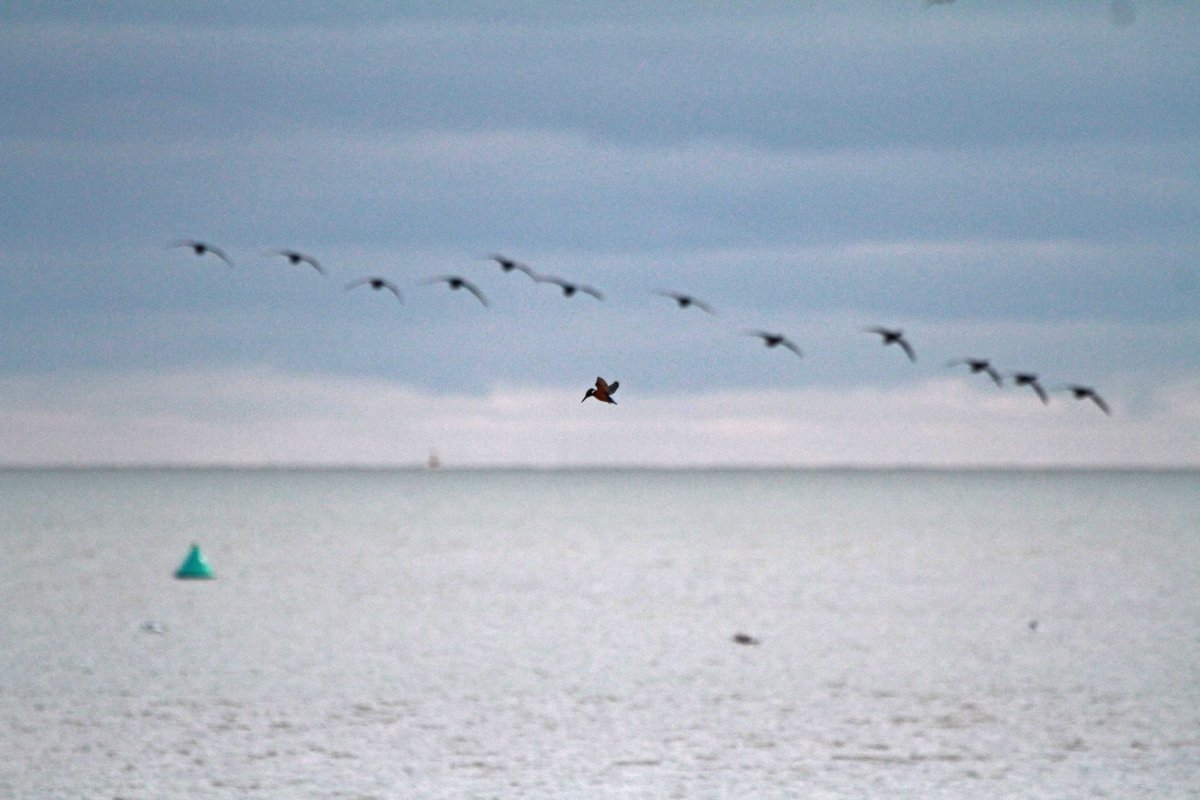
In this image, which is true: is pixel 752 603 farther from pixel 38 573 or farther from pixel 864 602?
pixel 38 573

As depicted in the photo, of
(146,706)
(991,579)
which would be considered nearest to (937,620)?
(991,579)

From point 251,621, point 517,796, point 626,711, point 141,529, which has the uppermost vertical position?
point 141,529

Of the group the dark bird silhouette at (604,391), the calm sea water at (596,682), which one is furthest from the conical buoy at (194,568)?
the dark bird silhouette at (604,391)

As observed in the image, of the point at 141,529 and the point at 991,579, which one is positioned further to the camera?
the point at 141,529

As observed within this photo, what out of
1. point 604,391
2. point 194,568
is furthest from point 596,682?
point 194,568

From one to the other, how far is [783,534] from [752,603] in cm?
7588

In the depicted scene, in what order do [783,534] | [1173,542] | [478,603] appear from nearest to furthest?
[478,603] < [1173,542] < [783,534]

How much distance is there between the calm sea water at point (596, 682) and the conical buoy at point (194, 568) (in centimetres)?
160

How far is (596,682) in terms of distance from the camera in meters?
44.2

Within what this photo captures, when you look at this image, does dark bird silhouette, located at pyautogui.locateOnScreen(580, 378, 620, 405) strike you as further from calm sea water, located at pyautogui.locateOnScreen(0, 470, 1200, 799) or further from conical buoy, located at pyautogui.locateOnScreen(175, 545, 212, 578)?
conical buoy, located at pyautogui.locateOnScreen(175, 545, 212, 578)

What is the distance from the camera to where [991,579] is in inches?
3445

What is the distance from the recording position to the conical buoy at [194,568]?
84750mm

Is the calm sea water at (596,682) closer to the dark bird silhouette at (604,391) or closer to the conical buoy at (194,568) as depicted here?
the conical buoy at (194,568)

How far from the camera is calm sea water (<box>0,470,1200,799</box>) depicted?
32.2 m
